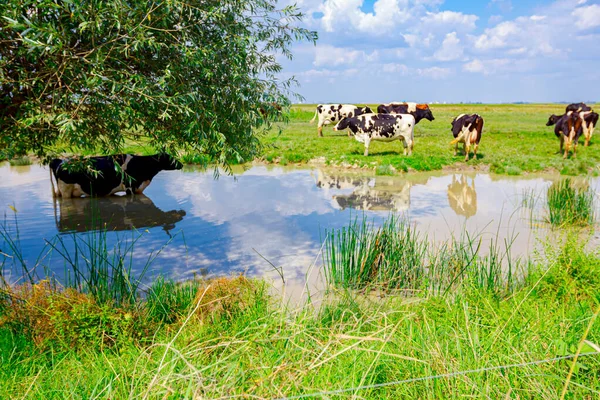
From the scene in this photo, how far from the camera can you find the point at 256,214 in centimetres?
984

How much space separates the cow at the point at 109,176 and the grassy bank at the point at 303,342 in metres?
6.22

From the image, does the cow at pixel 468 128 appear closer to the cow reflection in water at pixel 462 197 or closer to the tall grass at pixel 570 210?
the cow reflection in water at pixel 462 197

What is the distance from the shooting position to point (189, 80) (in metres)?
5.66

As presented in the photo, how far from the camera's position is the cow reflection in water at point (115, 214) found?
29.0 ft

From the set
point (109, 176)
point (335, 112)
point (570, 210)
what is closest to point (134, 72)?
point (109, 176)

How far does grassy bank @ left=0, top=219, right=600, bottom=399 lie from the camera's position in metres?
2.73

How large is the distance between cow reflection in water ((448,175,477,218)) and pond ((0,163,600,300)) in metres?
0.03

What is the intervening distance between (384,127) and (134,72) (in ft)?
42.8

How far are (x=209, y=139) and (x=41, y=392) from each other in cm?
365

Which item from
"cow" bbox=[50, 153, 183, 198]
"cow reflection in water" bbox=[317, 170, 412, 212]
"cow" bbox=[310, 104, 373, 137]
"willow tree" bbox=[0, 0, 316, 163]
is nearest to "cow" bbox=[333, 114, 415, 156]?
"cow reflection in water" bbox=[317, 170, 412, 212]

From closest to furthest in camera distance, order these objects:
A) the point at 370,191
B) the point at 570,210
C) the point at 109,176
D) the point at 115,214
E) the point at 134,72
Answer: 1. the point at 134,72
2. the point at 570,210
3. the point at 115,214
4. the point at 109,176
5. the point at 370,191

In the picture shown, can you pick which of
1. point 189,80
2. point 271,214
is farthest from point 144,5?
point 271,214

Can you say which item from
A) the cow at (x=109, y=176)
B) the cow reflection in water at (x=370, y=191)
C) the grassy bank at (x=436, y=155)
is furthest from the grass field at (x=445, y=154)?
the cow at (x=109, y=176)

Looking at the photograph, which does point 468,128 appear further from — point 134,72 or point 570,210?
point 134,72
